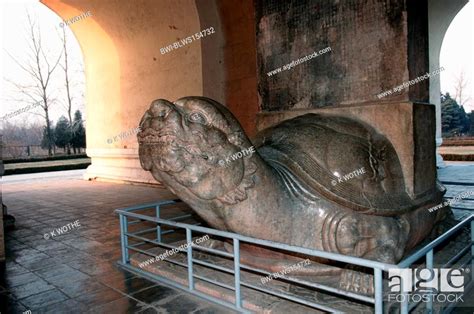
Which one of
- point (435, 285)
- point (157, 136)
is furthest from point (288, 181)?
point (435, 285)

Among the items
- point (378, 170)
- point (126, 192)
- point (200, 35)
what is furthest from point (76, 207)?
point (378, 170)

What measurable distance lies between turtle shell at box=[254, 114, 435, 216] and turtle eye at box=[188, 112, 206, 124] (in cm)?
67

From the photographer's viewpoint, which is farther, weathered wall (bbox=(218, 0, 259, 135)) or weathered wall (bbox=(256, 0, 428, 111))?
weathered wall (bbox=(218, 0, 259, 135))

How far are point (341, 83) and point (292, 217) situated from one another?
1597mm

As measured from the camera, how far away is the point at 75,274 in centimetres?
380

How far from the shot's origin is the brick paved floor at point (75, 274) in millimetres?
3039

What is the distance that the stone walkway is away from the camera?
3.04 metres

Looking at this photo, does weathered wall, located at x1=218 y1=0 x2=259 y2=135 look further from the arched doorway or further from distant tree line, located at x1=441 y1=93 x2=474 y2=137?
distant tree line, located at x1=441 y1=93 x2=474 y2=137

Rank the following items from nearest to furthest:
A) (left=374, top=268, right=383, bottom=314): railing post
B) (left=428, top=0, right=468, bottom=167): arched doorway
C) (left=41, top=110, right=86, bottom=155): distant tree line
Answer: (left=374, top=268, right=383, bottom=314): railing post, (left=428, top=0, right=468, bottom=167): arched doorway, (left=41, top=110, right=86, bottom=155): distant tree line

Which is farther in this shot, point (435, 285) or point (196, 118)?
point (435, 285)

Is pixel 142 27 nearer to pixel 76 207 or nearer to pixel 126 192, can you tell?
pixel 126 192

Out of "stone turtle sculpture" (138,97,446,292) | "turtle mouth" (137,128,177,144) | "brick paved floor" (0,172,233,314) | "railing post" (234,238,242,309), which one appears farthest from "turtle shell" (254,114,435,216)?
"brick paved floor" (0,172,233,314)

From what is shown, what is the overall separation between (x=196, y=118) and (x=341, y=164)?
3.78 feet

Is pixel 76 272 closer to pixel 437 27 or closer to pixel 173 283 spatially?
pixel 173 283
